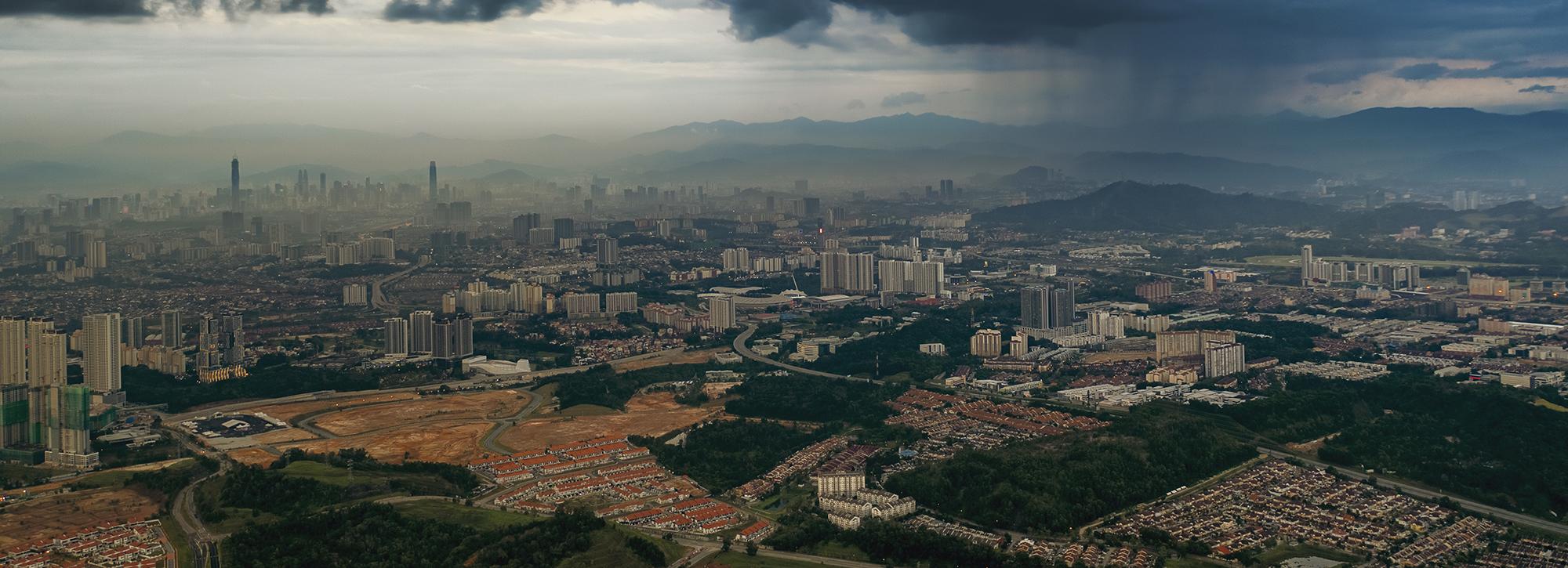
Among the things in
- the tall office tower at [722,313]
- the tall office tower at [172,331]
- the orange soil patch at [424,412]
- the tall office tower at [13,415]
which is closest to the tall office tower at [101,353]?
the tall office tower at [172,331]

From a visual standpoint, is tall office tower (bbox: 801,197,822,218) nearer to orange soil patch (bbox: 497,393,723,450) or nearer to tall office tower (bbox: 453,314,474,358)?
tall office tower (bbox: 453,314,474,358)

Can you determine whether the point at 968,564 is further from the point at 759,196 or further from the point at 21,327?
the point at 759,196

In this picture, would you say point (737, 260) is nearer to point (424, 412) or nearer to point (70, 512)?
point (424, 412)

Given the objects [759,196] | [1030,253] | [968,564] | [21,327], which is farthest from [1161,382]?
[759,196]

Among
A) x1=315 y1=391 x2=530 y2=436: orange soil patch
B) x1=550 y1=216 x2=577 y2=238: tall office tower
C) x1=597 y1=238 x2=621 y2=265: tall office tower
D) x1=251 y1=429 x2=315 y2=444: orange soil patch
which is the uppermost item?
x1=550 y1=216 x2=577 y2=238: tall office tower

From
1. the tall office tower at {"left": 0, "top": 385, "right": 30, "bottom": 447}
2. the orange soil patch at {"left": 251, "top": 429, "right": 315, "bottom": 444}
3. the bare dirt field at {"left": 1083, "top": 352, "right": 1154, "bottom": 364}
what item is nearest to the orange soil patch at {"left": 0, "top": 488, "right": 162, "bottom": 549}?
the tall office tower at {"left": 0, "top": 385, "right": 30, "bottom": 447}

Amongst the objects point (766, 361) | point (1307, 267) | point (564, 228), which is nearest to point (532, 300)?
point (766, 361)
